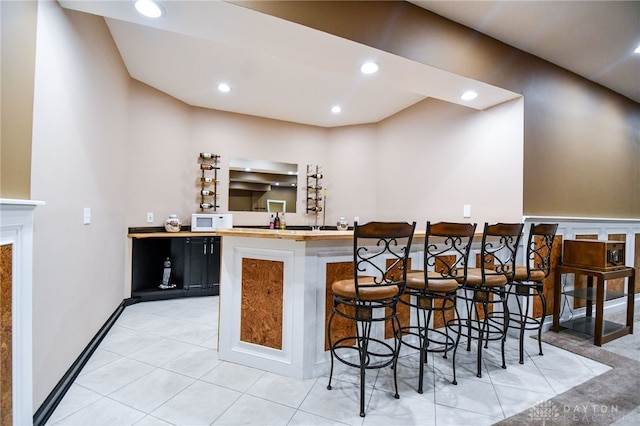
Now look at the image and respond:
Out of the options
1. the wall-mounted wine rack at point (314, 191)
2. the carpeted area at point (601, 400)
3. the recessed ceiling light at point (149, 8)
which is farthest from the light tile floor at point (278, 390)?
the wall-mounted wine rack at point (314, 191)

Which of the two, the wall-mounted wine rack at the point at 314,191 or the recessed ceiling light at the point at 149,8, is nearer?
the recessed ceiling light at the point at 149,8

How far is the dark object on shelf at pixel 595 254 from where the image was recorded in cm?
278

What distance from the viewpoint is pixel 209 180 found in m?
4.44

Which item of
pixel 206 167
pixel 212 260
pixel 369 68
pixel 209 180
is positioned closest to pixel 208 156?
pixel 206 167

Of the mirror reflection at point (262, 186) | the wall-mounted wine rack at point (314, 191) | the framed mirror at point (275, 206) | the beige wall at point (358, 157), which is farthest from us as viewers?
the wall-mounted wine rack at point (314, 191)

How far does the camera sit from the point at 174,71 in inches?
133

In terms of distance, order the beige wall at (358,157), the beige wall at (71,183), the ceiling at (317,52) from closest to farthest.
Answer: the beige wall at (71,183) < the ceiling at (317,52) < the beige wall at (358,157)

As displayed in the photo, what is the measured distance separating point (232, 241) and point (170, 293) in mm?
2312

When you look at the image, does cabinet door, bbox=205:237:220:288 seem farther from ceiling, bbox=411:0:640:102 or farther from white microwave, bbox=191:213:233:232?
ceiling, bbox=411:0:640:102

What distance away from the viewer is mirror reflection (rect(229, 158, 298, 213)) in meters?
4.74

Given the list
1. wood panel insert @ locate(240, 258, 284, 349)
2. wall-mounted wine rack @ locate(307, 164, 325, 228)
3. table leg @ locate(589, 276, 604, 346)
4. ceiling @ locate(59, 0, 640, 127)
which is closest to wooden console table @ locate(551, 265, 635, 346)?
table leg @ locate(589, 276, 604, 346)

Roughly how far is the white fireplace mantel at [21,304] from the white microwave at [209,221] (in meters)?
2.73

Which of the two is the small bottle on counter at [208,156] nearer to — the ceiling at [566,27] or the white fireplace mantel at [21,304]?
the white fireplace mantel at [21,304]

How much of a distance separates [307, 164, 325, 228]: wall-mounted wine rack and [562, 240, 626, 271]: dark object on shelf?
3.47 m
